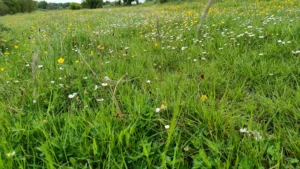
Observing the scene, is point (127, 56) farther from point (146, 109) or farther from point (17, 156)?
point (17, 156)

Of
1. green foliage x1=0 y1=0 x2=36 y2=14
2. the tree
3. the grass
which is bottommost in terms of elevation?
the grass

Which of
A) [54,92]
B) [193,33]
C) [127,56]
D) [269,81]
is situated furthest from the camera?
[193,33]

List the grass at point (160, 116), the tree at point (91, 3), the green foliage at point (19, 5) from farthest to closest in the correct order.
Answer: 1. the green foliage at point (19, 5)
2. the tree at point (91, 3)
3. the grass at point (160, 116)

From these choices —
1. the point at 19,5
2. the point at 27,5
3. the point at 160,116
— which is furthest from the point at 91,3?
the point at 160,116

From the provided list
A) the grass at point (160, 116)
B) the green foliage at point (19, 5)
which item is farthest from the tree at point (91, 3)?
the grass at point (160, 116)

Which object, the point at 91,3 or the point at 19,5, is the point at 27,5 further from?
the point at 91,3

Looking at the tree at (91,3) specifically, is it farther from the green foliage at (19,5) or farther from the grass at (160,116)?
the grass at (160,116)

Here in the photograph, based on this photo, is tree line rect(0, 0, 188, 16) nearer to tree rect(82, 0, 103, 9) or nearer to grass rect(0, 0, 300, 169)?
tree rect(82, 0, 103, 9)

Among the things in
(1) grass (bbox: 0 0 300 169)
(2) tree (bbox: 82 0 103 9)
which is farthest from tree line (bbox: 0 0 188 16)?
(1) grass (bbox: 0 0 300 169)

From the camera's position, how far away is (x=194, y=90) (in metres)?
2.21

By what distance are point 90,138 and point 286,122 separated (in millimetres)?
1544

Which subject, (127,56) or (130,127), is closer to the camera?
(130,127)

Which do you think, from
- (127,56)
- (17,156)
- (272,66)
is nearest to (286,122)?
(272,66)

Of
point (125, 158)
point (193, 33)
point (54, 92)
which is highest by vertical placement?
point (193, 33)
